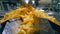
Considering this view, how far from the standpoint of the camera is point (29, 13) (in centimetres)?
26

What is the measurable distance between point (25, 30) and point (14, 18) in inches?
2.4

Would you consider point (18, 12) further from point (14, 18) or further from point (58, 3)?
point (58, 3)

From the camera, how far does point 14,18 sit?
10.0 inches

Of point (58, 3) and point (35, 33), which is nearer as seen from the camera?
point (35, 33)

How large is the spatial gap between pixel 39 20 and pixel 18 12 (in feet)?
0.22

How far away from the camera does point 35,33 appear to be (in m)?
0.21

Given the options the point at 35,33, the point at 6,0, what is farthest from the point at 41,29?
the point at 6,0

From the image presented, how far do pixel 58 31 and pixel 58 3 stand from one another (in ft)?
2.25

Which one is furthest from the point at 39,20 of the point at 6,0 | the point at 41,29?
the point at 6,0

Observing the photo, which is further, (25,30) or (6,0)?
(6,0)

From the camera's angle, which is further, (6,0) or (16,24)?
(6,0)

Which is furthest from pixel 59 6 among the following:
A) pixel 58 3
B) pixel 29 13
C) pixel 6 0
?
pixel 29 13

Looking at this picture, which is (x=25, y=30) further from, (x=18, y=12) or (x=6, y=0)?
(x=6, y=0)

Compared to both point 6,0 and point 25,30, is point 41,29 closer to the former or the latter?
point 25,30
